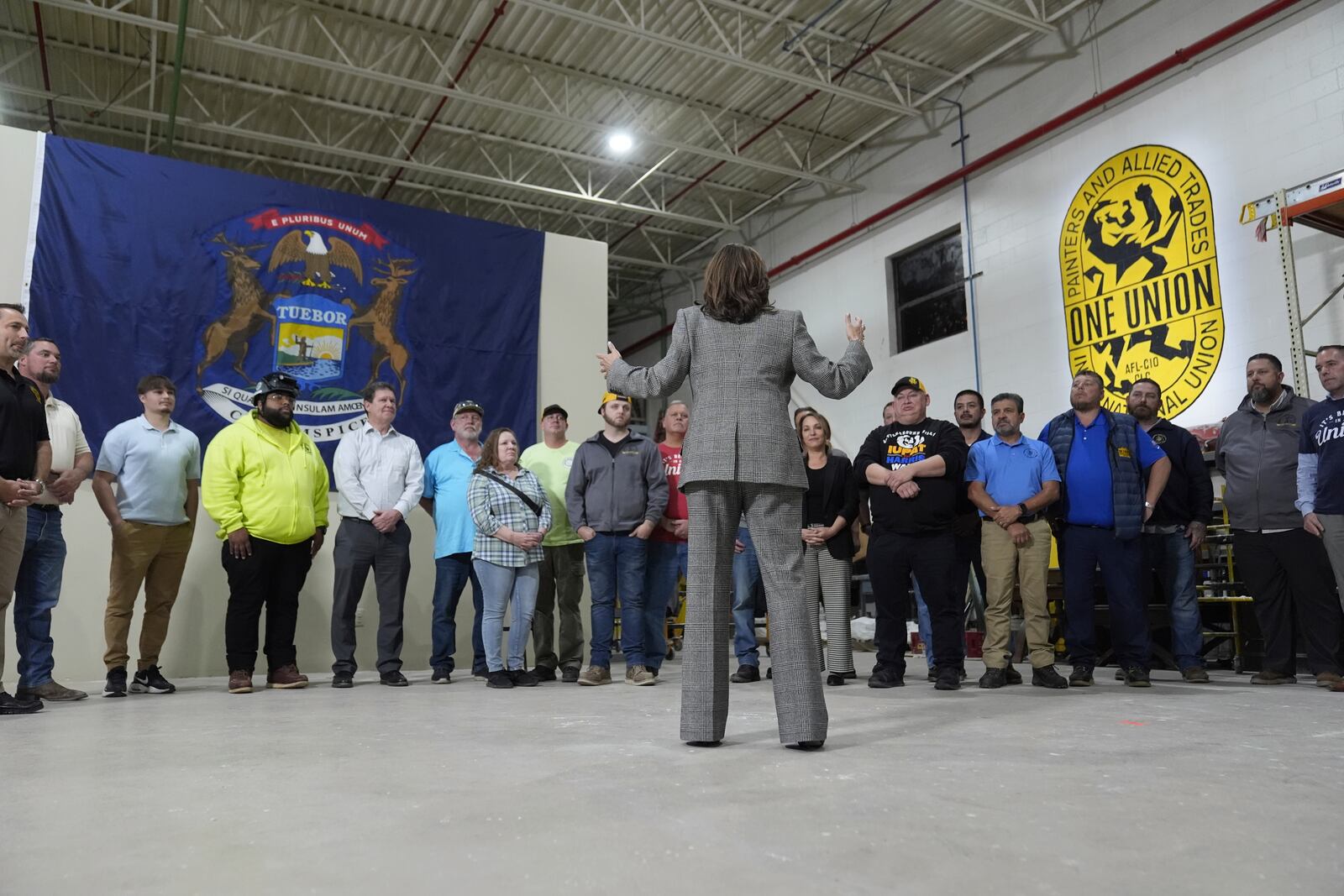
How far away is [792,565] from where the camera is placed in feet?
7.89

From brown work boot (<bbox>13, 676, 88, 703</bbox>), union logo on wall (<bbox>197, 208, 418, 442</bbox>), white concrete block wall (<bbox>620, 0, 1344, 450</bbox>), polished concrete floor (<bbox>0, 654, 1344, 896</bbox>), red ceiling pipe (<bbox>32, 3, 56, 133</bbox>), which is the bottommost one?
brown work boot (<bbox>13, 676, 88, 703</bbox>)

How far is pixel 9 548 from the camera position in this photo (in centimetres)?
327

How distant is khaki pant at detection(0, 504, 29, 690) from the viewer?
3.23 metres

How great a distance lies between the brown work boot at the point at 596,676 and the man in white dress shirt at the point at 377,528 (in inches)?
36.8

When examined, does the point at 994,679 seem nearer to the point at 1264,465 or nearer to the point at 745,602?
the point at 745,602

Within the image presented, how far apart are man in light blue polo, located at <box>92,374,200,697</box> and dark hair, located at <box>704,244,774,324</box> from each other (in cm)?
318

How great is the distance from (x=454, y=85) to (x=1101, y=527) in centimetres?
747

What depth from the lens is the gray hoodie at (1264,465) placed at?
4215mm

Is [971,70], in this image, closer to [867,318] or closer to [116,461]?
[867,318]

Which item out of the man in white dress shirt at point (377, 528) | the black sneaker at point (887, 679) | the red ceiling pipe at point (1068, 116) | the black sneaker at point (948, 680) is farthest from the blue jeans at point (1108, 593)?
the red ceiling pipe at point (1068, 116)

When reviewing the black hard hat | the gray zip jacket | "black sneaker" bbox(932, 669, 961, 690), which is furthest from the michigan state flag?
"black sneaker" bbox(932, 669, 961, 690)

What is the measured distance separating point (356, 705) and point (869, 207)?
9.18 metres

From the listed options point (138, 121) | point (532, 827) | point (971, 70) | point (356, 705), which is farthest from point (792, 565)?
point (138, 121)

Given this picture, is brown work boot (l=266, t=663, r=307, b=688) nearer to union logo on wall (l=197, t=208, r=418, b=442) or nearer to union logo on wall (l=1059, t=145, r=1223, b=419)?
union logo on wall (l=197, t=208, r=418, b=442)
